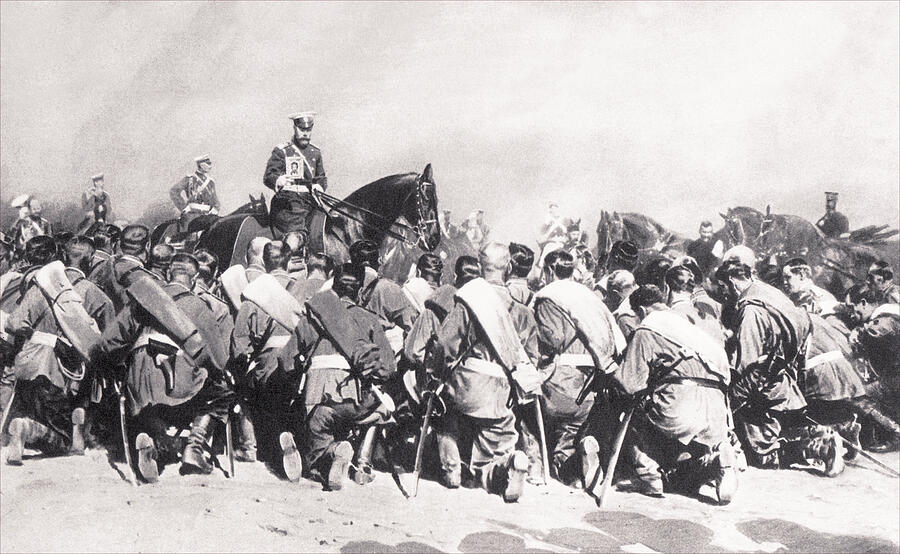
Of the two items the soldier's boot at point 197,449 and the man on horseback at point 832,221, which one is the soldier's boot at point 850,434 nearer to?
the man on horseback at point 832,221

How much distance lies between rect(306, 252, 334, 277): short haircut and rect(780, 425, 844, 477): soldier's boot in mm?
3088

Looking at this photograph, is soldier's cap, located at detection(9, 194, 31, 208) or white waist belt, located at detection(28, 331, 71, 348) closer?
white waist belt, located at detection(28, 331, 71, 348)

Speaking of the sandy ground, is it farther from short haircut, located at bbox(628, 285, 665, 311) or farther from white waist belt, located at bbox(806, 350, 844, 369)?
short haircut, located at bbox(628, 285, 665, 311)

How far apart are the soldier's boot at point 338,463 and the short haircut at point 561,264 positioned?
64.3 inches

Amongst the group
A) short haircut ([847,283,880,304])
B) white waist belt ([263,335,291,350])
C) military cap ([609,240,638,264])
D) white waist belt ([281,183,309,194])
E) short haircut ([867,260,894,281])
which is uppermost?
white waist belt ([281,183,309,194])

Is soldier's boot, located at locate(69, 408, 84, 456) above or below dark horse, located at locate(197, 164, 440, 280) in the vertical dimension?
below

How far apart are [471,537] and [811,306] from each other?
2.82 metres

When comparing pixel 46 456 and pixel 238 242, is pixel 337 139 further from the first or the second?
pixel 46 456

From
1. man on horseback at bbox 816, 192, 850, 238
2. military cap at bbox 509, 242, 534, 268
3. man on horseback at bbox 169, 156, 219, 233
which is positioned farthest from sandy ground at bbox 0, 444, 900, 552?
man on horseback at bbox 816, 192, 850, 238

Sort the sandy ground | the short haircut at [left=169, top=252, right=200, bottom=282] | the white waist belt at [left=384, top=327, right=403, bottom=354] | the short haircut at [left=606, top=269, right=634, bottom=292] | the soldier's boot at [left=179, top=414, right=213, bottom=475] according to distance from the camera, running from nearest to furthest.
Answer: the sandy ground, the soldier's boot at [left=179, top=414, right=213, bottom=475], the short haircut at [left=169, top=252, right=200, bottom=282], the white waist belt at [left=384, top=327, right=403, bottom=354], the short haircut at [left=606, top=269, right=634, bottom=292]

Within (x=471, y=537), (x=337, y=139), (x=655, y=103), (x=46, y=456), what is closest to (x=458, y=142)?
(x=337, y=139)

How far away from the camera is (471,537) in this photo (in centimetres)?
584

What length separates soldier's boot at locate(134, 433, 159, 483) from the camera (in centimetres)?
572

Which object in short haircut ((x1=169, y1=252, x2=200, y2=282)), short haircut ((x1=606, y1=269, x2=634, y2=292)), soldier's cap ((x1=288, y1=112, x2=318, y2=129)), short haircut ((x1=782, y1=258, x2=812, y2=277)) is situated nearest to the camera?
short haircut ((x1=169, y1=252, x2=200, y2=282))
